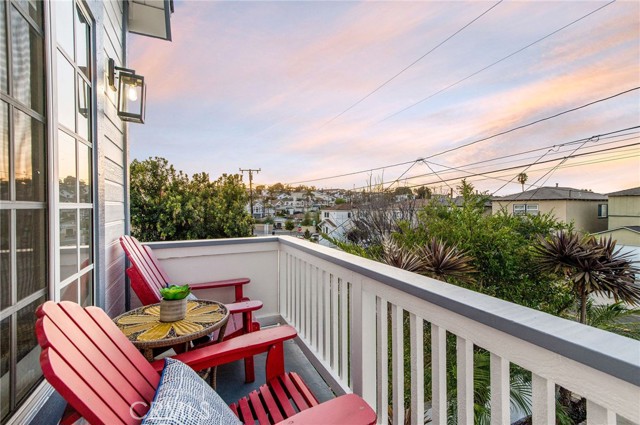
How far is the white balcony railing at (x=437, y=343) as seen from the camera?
0.73m

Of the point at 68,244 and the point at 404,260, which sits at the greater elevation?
the point at 68,244

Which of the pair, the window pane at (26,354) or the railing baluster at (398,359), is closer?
the window pane at (26,354)

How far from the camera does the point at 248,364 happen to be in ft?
8.02

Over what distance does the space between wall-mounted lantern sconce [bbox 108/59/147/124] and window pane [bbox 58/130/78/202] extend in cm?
116

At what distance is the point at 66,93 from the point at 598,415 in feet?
7.67

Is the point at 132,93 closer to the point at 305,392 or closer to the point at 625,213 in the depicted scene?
the point at 305,392

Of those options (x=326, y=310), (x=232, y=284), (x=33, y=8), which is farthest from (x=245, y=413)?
(x=33, y=8)

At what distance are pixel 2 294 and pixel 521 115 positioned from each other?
698 inches

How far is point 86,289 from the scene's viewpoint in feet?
6.23

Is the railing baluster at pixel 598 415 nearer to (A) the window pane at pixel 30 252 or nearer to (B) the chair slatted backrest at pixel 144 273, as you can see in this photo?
(A) the window pane at pixel 30 252

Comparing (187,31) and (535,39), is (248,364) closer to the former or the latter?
(187,31)

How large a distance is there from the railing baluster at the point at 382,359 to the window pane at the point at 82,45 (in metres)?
2.12

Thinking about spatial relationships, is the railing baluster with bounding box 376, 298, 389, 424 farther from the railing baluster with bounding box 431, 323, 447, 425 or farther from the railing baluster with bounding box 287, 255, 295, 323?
the railing baluster with bounding box 287, 255, 295, 323

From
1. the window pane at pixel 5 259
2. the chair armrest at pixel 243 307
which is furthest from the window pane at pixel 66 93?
the chair armrest at pixel 243 307
